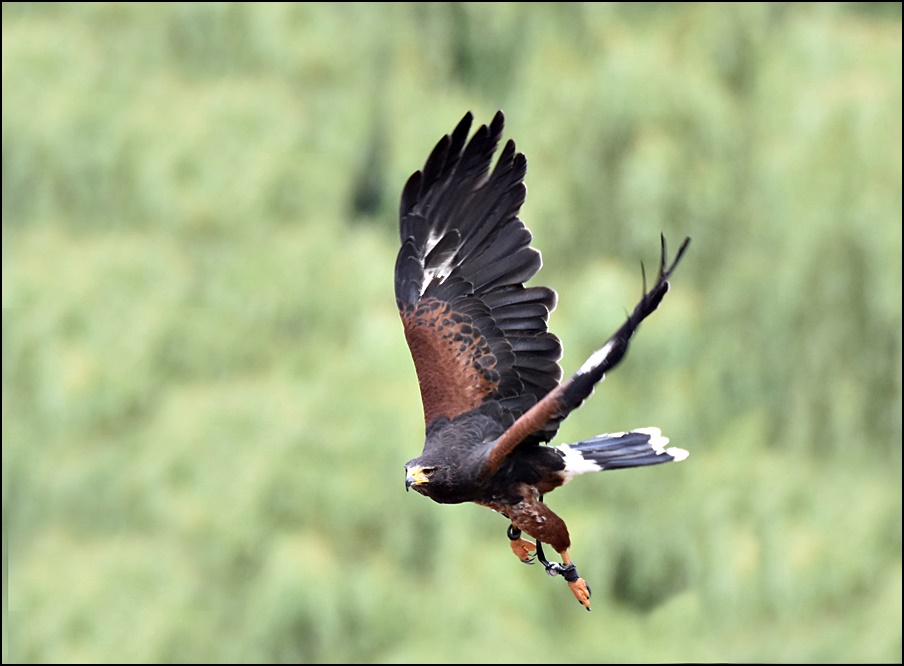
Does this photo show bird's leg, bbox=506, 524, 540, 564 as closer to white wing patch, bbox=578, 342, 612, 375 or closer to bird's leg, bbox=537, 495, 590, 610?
bird's leg, bbox=537, 495, 590, 610

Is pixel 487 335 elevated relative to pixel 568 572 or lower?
elevated

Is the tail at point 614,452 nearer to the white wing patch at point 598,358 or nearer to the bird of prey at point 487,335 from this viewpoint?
the bird of prey at point 487,335

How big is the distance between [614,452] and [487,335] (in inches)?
40.4

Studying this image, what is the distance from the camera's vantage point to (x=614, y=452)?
6172 millimetres

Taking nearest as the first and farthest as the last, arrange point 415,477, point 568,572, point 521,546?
point 415,477
point 568,572
point 521,546

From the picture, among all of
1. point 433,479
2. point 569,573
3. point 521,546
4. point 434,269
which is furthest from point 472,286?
point 569,573

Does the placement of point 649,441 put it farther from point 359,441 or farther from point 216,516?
point 216,516

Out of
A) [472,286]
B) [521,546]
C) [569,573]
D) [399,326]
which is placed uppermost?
[399,326]

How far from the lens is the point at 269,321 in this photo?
16719 mm

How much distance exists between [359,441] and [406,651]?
6.53 ft

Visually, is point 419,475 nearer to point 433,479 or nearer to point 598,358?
point 433,479

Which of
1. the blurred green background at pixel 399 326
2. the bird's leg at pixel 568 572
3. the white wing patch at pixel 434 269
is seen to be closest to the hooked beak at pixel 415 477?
the bird's leg at pixel 568 572

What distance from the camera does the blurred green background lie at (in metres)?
13.6

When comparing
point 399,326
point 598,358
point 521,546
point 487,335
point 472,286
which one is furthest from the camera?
point 399,326
